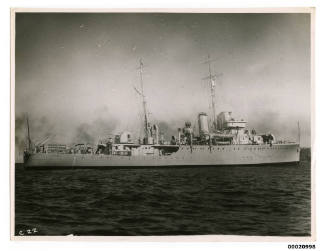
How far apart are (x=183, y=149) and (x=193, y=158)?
0.48 feet

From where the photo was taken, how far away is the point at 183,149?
4.10 m

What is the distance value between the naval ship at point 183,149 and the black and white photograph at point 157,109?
21 mm

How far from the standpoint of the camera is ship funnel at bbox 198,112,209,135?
11.8ft

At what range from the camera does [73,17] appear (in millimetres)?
3518

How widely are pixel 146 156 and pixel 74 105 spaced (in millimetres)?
950

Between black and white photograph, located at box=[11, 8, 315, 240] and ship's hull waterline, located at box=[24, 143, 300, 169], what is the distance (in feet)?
0.10

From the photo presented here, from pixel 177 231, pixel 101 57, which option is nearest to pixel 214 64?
Result: pixel 101 57

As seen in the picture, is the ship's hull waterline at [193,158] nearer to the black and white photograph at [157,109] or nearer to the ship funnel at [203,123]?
the black and white photograph at [157,109]

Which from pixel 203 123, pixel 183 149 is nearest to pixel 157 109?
pixel 203 123

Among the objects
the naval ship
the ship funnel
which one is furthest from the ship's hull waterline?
the ship funnel

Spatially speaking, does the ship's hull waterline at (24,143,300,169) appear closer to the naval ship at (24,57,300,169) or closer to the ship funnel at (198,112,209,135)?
the naval ship at (24,57,300,169)

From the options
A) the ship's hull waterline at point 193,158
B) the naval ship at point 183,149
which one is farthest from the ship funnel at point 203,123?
the ship's hull waterline at point 193,158
